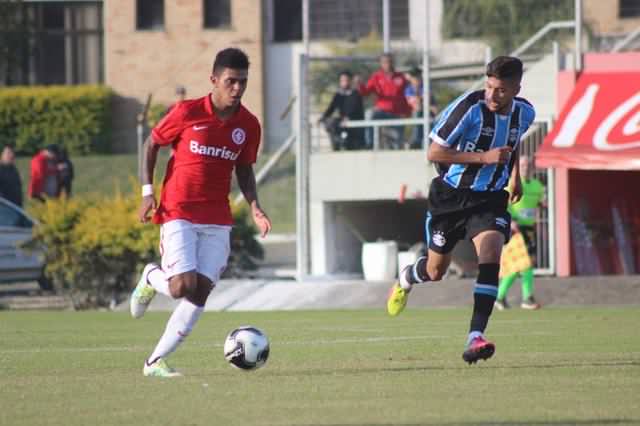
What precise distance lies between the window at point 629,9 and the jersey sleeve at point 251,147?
112ft

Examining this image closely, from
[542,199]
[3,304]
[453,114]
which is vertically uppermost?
[453,114]

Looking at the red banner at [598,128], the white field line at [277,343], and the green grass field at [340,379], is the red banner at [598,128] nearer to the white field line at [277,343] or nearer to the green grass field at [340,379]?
the green grass field at [340,379]

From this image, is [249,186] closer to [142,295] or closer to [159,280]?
[159,280]

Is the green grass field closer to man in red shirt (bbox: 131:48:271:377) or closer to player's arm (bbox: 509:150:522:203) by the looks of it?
man in red shirt (bbox: 131:48:271:377)

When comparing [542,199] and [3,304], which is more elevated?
[542,199]

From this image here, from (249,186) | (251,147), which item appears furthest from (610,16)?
(251,147)

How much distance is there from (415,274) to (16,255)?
558 inches

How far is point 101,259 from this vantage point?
2531 centimetres

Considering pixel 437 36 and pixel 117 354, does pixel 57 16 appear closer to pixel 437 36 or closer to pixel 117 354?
pixel 437 36

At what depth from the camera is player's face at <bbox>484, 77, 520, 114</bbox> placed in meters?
11.3

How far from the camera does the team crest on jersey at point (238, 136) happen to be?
11062 mm

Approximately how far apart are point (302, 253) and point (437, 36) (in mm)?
19608

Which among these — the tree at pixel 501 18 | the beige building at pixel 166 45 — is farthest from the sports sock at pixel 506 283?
the beige building at pixel 166 45

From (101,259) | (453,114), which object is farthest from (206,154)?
(101,259)
